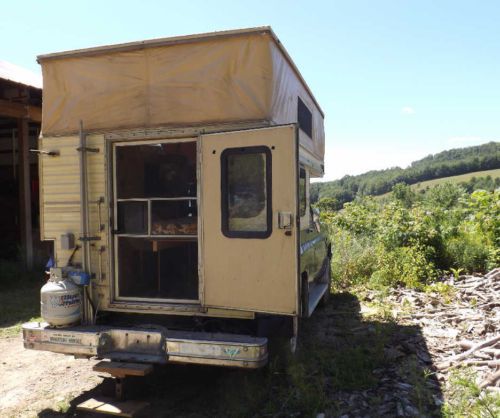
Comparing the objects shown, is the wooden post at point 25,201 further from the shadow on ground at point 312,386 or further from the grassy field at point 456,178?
the grassy field at point 456,178

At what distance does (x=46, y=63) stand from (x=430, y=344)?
5188mm

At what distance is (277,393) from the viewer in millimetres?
4117

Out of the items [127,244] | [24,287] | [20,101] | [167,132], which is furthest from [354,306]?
[20,101]

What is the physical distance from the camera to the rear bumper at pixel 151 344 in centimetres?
364

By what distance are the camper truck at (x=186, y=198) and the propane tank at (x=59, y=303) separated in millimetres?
11

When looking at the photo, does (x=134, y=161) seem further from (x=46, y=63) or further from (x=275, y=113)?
(x=275, y=113)

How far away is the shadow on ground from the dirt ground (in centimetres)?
16

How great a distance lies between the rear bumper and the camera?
3643 millimetres

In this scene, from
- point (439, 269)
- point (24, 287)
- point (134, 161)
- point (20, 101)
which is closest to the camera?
point (134, 161)

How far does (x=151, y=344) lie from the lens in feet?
13.0

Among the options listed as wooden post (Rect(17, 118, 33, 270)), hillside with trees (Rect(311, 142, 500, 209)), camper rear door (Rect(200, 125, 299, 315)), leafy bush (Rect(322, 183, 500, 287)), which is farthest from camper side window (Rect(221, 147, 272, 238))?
hillside with trees (Rect(311, 142, 500, 209))

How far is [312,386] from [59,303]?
247cm

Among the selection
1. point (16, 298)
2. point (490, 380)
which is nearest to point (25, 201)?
point (16, 298)

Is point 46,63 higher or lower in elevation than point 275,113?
higher
